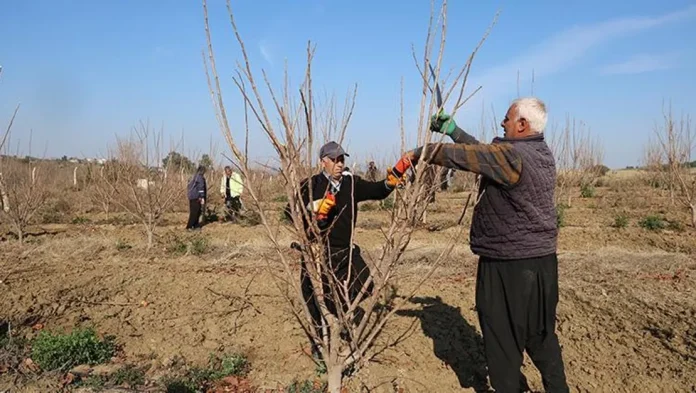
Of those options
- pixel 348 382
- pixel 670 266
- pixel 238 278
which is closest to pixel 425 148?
pixel 348 382

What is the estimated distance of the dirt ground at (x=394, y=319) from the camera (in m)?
3.12

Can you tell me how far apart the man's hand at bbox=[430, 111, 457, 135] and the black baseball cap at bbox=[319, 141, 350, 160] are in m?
0.81

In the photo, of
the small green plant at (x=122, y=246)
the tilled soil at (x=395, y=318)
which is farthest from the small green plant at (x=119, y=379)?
the small green plant at (x=122, y=246)

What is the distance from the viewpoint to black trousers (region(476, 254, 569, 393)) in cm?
221

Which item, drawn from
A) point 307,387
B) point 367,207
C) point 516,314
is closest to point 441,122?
point 516,314

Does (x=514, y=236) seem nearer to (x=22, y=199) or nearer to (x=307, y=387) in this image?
(x=307, y=387)

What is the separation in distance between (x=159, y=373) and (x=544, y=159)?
2828mm

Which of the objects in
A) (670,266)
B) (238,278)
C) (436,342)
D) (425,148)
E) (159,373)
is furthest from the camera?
(670,266)

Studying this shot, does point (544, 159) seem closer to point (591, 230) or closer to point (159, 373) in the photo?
point (159, 373)

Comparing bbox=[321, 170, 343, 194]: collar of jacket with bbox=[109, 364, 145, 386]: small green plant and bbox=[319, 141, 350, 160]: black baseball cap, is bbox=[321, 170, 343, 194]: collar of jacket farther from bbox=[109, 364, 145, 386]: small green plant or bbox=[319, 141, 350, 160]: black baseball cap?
bbox=[109, 364, 145, 386]: small green plant

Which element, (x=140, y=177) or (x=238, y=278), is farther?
(x=140, y=177)

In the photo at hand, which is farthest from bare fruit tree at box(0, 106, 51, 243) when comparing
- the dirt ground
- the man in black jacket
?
the man in black jacket

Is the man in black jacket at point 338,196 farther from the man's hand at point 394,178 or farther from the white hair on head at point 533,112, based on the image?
the white hair on head at point 533,112

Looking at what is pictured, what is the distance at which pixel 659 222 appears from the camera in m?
9.16
